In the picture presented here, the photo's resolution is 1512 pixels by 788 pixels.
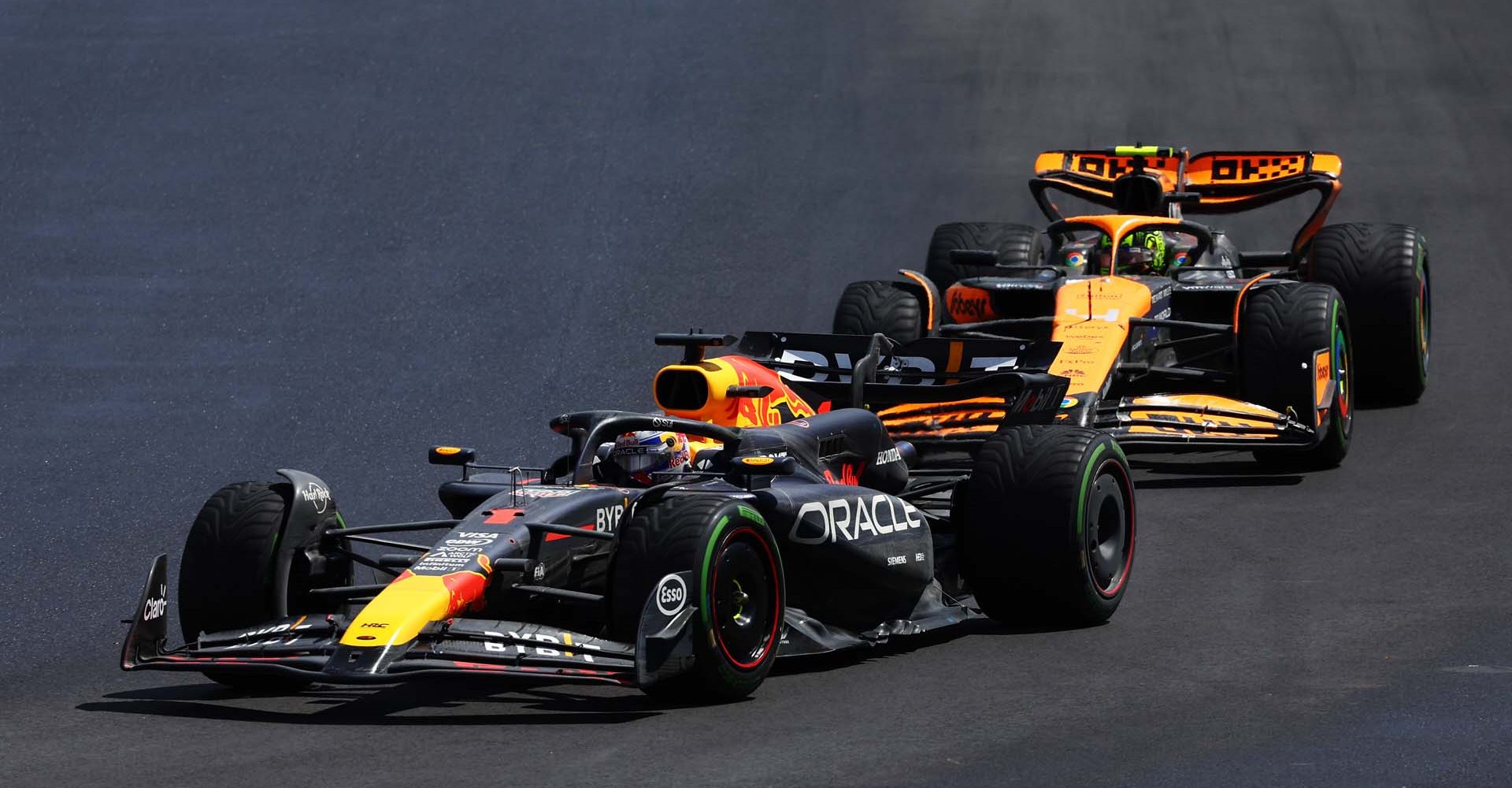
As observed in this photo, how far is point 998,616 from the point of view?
10070 mm

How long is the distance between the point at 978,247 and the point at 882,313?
258 cm

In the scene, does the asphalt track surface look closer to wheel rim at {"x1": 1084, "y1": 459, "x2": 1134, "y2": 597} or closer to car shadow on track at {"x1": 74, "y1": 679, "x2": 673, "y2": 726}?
car shadow on track at {"x1": 74, "y1": 679, "x2": 673, "y2": 726}

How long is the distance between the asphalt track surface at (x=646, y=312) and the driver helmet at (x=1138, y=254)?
1955 millimetres

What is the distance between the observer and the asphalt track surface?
26.0 ft

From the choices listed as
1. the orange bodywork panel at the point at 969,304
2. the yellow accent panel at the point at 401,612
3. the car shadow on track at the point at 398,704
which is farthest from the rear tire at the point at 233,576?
the orange bodywork panel at the point at 969,304

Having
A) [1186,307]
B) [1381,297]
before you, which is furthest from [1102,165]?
[1186,307]

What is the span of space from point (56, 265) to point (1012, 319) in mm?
9327

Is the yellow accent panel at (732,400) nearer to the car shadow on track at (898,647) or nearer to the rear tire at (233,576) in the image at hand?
the car shadow on track at (898,647)

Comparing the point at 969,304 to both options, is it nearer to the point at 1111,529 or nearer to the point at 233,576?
the point at 1111,529

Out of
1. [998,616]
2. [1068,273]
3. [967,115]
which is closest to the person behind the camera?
[998,616]

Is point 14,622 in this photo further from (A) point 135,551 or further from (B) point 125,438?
(B) point 125,438

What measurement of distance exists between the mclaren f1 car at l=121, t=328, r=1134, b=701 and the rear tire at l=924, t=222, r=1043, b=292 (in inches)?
289

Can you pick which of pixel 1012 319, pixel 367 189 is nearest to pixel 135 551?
pixel 1012 319

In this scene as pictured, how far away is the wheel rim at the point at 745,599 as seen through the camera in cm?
830
